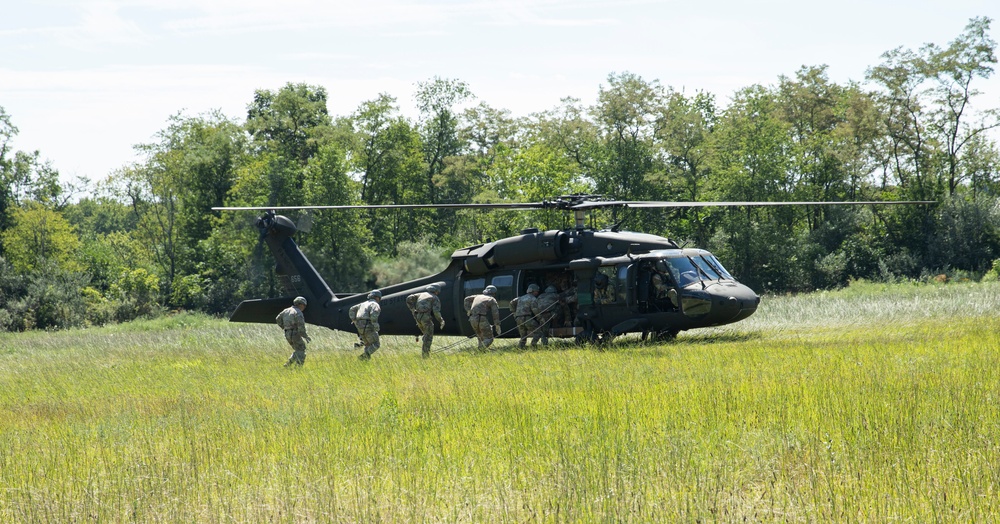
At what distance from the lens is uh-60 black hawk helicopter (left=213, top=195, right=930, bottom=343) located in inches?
592

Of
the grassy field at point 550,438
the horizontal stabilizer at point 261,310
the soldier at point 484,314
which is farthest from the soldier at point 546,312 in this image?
the horizontal stabilizer at point 261,310

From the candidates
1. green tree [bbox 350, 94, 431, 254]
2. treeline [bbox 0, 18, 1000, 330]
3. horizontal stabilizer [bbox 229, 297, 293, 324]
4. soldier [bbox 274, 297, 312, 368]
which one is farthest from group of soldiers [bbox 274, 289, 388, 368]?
green tree [bbox 350, 94, 431, 254]

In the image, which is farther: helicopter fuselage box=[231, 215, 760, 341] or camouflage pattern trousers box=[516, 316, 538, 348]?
camouflage pattern trousers box=[516, 316, 538, 348]

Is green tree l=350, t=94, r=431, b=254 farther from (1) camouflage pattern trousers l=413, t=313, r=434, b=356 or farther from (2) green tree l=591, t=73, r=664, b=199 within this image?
(1) camouflage pattern trousers l=413, t=313, r=434, b=356

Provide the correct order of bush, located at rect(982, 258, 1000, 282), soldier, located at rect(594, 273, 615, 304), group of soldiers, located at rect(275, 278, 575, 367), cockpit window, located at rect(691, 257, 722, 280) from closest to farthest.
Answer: cockpit window, located at rect(691, 257, 722, 280), soldier, located at rect(594, 273, 615, 304), group of soldiers, located at rect(275, 278, 575, 367), bush, located at rect(982, 258, 1000, 282)

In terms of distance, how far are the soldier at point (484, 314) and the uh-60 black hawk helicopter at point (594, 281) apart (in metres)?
0.38

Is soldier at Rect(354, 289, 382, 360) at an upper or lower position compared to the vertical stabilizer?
lower

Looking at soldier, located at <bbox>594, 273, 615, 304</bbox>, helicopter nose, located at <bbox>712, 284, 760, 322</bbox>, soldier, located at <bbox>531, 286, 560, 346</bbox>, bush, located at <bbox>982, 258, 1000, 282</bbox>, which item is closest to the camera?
helicopter nose, located at <bbox>712, 284, 760, 322</bbox>

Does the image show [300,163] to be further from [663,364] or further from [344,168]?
[663,364]

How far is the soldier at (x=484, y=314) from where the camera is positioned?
16.5 m

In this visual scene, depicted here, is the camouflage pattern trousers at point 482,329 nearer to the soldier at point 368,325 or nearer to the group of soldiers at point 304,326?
the group of soldiers at point 304,326

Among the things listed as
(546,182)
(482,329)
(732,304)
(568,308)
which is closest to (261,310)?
(482,329)

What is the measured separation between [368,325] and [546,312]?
3369 millimetres

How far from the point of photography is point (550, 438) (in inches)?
318
